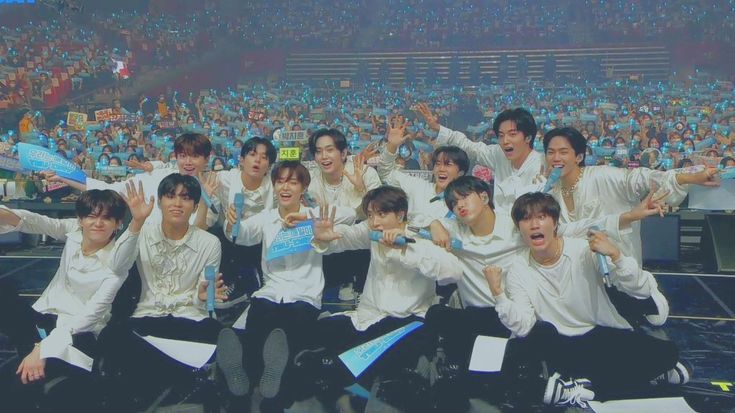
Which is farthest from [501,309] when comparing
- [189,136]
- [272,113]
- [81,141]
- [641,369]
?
[81,141]

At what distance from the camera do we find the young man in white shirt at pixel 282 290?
2750 millimetres

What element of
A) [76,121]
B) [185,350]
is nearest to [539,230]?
[185,350]

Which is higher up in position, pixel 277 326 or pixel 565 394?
pixel 277 326

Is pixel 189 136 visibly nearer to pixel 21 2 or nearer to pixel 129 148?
pixel 129 148

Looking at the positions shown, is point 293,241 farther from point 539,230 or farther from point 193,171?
point 539,230

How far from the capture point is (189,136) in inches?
140

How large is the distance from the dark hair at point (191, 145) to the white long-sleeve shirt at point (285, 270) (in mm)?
643

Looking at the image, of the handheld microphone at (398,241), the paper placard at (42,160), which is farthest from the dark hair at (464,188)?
the paper placard at (42,160)

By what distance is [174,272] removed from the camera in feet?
9.54

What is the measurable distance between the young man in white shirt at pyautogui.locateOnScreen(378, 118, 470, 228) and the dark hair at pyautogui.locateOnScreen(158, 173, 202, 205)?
1.16 m

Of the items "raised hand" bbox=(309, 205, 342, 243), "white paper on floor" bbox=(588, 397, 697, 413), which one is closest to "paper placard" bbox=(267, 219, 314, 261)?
"raised hand" bbox=(309, 205, 342, 243)

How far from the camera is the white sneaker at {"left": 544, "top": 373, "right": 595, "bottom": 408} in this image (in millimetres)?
2465

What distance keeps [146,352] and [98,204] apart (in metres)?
0.70

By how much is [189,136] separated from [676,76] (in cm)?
687
